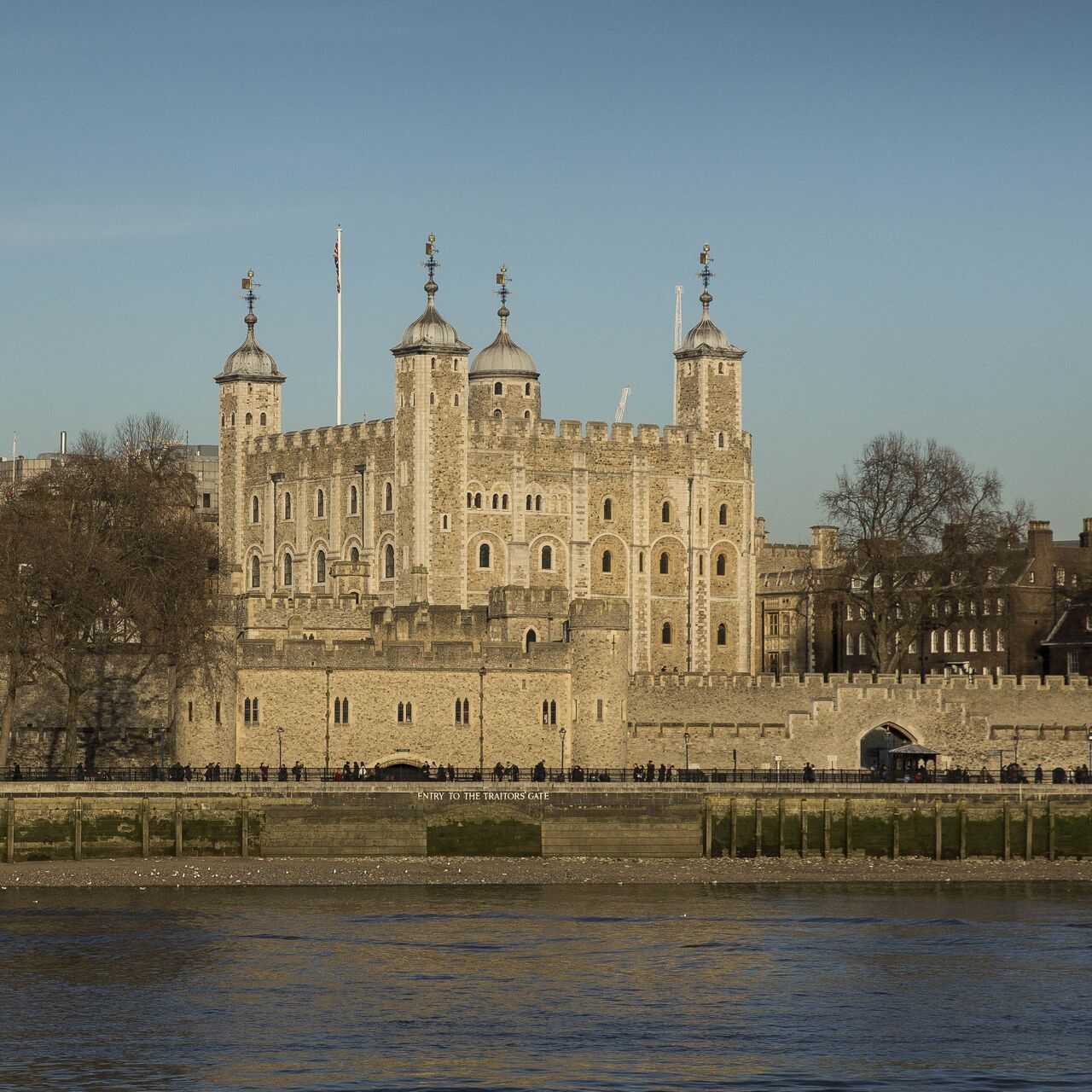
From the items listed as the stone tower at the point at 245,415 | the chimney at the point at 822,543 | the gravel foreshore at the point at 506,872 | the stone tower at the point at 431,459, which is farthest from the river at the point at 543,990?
the chimney at the point at 822,543

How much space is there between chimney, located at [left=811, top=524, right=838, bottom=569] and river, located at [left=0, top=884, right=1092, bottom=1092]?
54118mm

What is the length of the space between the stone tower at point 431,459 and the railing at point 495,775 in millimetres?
22091

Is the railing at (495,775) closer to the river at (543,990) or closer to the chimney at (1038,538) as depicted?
the river at (543,990)

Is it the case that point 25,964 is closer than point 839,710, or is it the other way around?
→ point 25,964

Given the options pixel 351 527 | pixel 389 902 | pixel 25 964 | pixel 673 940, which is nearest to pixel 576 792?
pixel 389 902

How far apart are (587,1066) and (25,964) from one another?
12965 millimetres

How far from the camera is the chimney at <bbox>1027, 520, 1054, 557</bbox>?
100188 mm

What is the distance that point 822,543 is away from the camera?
118625 millimetres

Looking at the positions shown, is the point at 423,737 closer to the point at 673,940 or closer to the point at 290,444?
the point at 673,940

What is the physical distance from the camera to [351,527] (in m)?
102

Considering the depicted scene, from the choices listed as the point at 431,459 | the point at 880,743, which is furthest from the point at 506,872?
the point at 431,459

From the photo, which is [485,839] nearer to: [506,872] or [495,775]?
[506,872]

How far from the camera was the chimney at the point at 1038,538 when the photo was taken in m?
100

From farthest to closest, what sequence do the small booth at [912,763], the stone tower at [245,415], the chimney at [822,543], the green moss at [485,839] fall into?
the chimney at [822,543] < the stone tower at [245,415] < the small booth at [912,763] < the green moss at [485,839]
